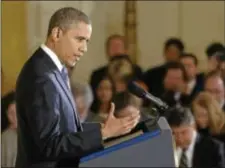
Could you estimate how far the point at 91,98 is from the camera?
6.82 m

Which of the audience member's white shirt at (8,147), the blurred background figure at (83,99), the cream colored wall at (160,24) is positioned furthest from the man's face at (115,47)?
the audience member's white shirt at (8,147)

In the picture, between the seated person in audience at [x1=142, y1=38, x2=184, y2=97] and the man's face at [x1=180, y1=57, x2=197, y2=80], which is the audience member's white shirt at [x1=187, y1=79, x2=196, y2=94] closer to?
the man's face at [x1=180, y1=57, x2=197, y2=80]

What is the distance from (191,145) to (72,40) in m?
2.11

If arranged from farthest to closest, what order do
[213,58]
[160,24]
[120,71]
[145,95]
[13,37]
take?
[160,24] → [13,37] → [213,58] → [120,71] → [145,95]

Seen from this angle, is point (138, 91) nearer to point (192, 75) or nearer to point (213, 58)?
point (213, 58)

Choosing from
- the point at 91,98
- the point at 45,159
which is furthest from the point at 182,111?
the point at 45,159

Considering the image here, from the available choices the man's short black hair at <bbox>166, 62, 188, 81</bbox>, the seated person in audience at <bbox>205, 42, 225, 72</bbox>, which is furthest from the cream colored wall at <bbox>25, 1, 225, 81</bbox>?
the man's short black hair at <bbox>166, 62, 188, 81</bbox>

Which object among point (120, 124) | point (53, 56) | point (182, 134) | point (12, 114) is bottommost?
point (182, 134)

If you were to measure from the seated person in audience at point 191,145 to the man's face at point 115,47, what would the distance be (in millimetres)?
2307

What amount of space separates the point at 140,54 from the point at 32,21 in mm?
1397

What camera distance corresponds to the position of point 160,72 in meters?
7.49

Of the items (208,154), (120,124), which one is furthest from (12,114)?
(120,124)

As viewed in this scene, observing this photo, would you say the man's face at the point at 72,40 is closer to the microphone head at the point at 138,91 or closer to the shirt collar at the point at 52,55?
the shirt collar at the point at 52,55

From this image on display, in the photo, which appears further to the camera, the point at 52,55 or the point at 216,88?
the point at 216,88
